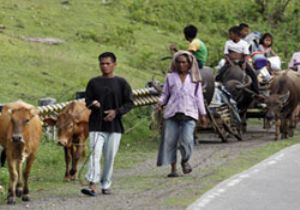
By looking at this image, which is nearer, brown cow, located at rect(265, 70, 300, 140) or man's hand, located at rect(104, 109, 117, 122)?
man's hand, located at rect(104, 109, 117, 122)

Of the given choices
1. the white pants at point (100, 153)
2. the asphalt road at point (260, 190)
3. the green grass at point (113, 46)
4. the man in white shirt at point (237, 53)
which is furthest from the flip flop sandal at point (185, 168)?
the man in white shirt at point (237, 53)

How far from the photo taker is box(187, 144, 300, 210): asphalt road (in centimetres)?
1399

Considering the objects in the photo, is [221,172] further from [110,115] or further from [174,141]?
[110,115]

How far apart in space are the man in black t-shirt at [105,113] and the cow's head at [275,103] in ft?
28.1

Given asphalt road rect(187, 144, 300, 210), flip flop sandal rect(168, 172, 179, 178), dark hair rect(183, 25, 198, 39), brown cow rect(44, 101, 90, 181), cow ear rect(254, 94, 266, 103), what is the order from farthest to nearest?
cow ear rect(254, 94, 266, 103) < dark hair rect(183, 25, 198, 39) < flip flop sandal rect(168, 172, 179, 178) < brown cow rect(44, 101, 90, 181) < asphalt road rect(187, 144, 300, 210)

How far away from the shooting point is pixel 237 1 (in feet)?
129

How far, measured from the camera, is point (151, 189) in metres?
15.5

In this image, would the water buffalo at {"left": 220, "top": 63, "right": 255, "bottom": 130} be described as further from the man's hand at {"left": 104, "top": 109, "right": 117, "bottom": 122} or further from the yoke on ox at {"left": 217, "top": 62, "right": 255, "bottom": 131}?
the man's hand at {"left": 104, "top": 109, "right": 117, "bottom": 122}

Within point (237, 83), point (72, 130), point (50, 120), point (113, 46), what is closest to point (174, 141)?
point (72, 130)

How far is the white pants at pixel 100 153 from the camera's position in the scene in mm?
14969

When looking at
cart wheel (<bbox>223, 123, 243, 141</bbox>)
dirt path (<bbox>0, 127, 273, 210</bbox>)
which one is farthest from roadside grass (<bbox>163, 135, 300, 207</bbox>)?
cart wheel (<bbox>223, 123, 243, 141</bbox>)

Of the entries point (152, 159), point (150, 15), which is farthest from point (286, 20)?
point (152, 159)

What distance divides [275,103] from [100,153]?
8.95m

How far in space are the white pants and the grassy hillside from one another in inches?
247
